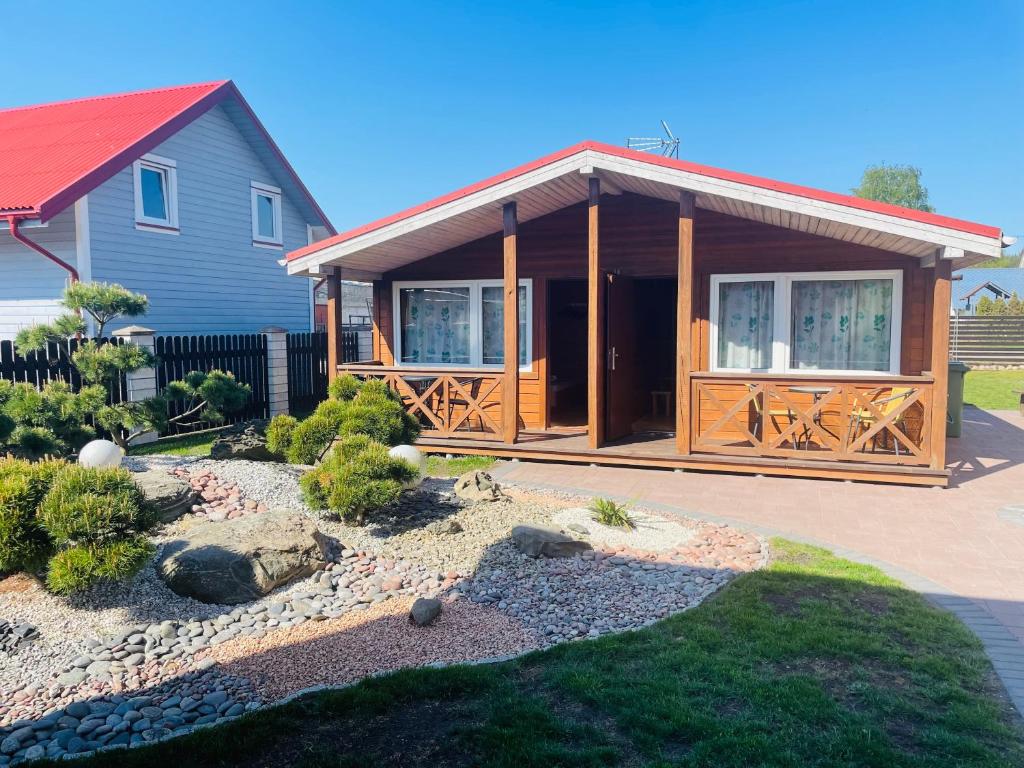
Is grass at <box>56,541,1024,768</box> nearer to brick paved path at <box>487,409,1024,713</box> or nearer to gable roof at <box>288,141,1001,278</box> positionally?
brick paved path at <box>487,409,1024,713</box>

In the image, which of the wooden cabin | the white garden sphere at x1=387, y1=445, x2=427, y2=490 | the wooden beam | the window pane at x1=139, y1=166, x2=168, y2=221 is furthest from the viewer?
the window pane at x1=139, y1=166, x2=168, y2=221

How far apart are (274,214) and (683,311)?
36.8 ft

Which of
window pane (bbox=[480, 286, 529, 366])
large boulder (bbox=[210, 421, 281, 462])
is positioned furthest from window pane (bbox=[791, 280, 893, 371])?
large boulder (bbox=[210, 421, 281, 462])

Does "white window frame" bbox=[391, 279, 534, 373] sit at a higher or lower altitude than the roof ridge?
lower

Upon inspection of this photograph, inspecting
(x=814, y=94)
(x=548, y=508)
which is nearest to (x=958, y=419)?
(x=548, y=508)

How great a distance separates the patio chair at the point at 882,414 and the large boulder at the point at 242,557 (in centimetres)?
585

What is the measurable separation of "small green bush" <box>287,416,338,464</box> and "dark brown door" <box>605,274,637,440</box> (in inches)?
150

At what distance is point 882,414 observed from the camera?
7.74m

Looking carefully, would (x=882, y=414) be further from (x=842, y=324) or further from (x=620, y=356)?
(x=620, y=356)

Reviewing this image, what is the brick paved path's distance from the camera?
443cm

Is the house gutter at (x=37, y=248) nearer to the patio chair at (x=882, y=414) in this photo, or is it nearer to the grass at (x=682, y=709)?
the grass at (x=682, y=709)

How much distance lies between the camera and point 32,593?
425 cm

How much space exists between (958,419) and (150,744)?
11.0 m

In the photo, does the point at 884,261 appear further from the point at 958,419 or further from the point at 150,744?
the point at 150,744
